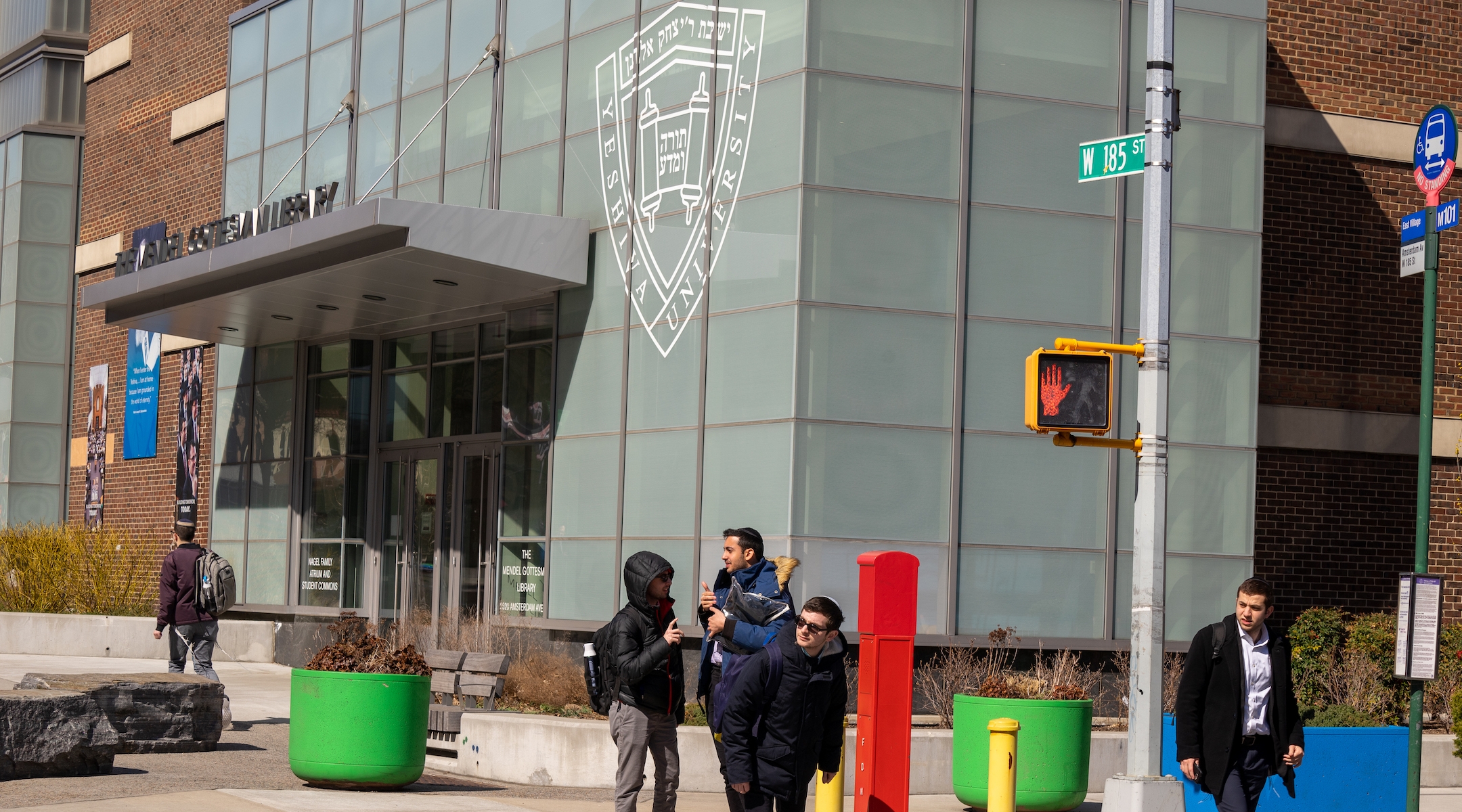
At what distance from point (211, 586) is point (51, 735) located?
4022mm

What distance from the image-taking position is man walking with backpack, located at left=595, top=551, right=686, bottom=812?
31.3ft

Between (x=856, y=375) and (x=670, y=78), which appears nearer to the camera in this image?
(x=856, y=375)

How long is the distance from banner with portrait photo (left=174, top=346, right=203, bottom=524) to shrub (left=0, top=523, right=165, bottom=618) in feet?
4.13

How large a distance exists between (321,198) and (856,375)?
7987 mm

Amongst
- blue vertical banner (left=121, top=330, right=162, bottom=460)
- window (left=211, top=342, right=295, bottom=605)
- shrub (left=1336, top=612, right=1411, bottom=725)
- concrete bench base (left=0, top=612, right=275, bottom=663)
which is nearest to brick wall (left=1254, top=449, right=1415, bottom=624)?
shrub (left=1336, top=612, right=1411, bottom=725)

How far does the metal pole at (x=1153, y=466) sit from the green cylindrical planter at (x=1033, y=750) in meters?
1.87

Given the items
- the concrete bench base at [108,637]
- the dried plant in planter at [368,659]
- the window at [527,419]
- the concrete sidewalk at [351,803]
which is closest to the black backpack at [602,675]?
the concrete sidewalk at [351,803]

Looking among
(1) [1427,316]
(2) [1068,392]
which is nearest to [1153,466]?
(2) [1068,392]

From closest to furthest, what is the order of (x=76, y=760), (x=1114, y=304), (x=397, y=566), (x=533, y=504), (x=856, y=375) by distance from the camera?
(x=76, y=760)
(x=856, y=375)
(x=1114, y=304)
(x=533, y=504)
(x=397, y=566)

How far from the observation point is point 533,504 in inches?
781

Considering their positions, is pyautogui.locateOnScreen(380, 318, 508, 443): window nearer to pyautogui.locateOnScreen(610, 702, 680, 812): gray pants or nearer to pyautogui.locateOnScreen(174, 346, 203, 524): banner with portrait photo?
pyautogui.locateOnScreen(174, 346, 203, 524): banner with portrait photo

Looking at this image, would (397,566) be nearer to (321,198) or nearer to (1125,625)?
(321,198)

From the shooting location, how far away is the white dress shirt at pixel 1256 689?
8914mm

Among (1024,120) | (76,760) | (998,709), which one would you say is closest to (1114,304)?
(1024,120)
